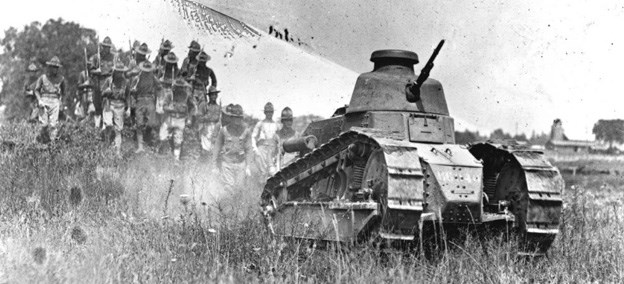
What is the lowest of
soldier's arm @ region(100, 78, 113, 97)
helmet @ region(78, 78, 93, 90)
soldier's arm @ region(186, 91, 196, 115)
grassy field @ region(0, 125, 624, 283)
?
grassy field @ region(0, 125, 624, 283)

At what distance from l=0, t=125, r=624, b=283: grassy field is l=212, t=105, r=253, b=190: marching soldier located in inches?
116

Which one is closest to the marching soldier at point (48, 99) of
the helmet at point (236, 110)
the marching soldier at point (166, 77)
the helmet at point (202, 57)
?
the marching soldier at point (166, 77)

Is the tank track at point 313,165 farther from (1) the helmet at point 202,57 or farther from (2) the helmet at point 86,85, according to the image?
(2) the helmet at point 86,85

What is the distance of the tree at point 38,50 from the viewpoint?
40656mm

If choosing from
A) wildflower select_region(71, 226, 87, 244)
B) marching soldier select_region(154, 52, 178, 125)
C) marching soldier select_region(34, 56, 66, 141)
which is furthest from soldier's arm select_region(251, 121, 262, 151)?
wildflower select_region(71, 226, 87, 244)

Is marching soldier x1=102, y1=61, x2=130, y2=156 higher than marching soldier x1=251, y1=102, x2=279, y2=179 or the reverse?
higher

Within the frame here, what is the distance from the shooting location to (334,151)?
31.2 feet

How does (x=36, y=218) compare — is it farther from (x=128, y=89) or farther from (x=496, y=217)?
(x=128, y=89)

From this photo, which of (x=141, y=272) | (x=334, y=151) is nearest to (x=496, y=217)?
(x=334, y=151)

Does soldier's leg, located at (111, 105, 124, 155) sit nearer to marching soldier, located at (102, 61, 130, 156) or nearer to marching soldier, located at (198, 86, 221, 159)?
marching soldier, located at (102, 61, 130, 156)

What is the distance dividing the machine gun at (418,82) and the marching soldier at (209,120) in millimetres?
8256

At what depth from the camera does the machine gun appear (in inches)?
361

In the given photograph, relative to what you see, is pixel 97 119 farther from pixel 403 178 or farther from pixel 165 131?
pixel 403 178

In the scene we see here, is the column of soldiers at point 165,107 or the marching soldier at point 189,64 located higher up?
the marching soldier at point 189,64
